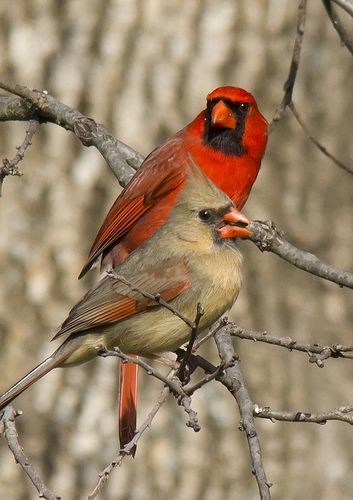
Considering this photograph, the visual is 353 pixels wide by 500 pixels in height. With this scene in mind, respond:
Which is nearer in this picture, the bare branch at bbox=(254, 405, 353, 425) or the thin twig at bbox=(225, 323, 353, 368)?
the bare branch at bbox=(254, 405, 353, 425)

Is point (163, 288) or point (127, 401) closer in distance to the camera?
point (163, 288)

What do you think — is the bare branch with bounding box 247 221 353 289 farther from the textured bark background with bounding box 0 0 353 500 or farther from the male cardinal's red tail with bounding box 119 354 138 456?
the textured bark background with bounding box 0 0 353 500

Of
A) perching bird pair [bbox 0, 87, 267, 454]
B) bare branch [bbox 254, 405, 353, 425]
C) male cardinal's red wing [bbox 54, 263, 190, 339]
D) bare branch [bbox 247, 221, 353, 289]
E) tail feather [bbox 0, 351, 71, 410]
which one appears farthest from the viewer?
male cardinal's red wing [bbox 54, 263, 190, 339]

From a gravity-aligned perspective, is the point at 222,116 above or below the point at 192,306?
above

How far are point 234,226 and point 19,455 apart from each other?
1.13m

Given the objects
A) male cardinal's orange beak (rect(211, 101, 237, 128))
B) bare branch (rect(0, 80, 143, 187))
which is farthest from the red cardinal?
bare branch (rect(0, 80, 143, 187))

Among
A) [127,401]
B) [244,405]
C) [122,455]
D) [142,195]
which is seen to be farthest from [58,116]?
[122,455]

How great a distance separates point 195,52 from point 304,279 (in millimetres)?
1228

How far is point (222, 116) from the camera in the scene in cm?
442

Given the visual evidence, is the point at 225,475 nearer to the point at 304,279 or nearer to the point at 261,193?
the point at 304,279

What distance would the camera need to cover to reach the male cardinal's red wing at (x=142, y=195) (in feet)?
14.0

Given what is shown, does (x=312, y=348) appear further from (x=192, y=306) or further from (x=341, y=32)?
(x=341, y=32)

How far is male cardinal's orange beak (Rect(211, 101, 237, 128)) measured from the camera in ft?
14.4

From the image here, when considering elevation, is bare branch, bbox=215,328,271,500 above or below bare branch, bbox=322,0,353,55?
below
